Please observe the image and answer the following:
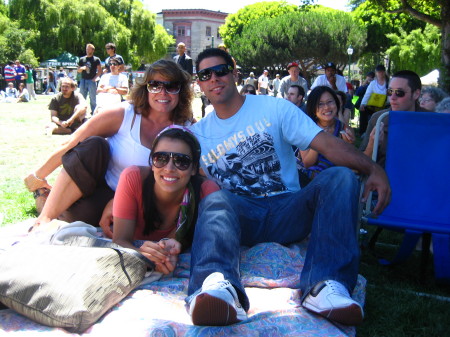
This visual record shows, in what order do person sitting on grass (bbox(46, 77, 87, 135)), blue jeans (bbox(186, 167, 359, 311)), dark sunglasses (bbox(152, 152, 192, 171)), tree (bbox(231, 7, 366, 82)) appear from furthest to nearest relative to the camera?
tree (bbox(231, 7, 366, 82)) → person sitting on grass (bbox(46, 77, 87, 135)) → dark sunglasses (bbox(152, 152, 192, 171)) → blue jeans (bbox(186, 167, 359, 311))

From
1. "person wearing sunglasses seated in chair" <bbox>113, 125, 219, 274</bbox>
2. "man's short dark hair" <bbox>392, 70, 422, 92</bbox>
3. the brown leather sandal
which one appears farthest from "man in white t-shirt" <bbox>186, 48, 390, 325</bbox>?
"man's short dark hair" <bbox>392, 70, 422, 92</bbox>

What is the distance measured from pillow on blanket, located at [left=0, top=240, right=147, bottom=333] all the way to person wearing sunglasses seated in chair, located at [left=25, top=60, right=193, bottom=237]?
107 cm

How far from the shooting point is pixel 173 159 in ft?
9.93

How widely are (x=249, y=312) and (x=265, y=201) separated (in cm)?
88

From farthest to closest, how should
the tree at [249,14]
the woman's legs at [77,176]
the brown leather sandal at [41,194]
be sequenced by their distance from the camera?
the tree at [249,14] < the brown leather sandal at [41,194] < the woman's legs at [77,176]

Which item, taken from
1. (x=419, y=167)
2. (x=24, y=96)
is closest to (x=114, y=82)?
(x=419, y=167)

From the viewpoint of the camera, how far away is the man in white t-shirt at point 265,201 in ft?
7.83

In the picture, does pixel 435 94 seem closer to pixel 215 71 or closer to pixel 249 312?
pixel 215 71

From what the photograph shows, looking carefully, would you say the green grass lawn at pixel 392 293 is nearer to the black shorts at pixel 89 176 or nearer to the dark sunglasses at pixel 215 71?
the black shorts at pixel 89 176

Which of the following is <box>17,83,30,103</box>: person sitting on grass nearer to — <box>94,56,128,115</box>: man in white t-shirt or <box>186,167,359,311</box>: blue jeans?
<box>94,56,128,115</box>: man in white t-shirt

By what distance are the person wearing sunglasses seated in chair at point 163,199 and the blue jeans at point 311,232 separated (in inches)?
10.4

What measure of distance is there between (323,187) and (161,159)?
38.9 inches

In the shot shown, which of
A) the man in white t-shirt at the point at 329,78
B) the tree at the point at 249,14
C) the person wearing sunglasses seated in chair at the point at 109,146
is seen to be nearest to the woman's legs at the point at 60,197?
the person wearing sunglasses seated in chair at the point at 109,146

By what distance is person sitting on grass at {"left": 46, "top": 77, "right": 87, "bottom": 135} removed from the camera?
978cm
